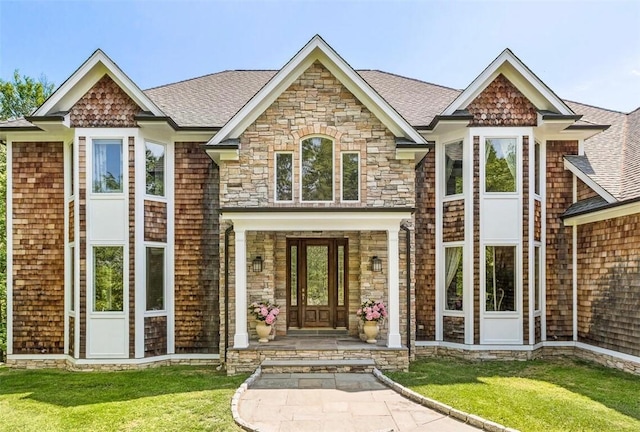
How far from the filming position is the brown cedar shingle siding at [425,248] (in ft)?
33.2

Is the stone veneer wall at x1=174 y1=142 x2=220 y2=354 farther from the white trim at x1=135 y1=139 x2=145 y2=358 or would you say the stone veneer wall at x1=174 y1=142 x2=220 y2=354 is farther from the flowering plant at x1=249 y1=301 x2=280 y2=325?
the flowering plant at x1=249 y1=301 x2=280 y2=325

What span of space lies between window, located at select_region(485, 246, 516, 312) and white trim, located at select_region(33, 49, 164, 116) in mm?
8259

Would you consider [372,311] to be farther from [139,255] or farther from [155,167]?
[155,167]

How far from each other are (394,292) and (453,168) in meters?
3.51

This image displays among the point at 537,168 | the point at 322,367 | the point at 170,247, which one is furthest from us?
the point at 537,168

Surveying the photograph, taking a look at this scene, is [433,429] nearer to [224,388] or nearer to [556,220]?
[224,388]

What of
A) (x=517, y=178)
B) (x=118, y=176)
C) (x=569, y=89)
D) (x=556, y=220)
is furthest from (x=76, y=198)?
(x=569, y=89)

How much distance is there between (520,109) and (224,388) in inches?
349

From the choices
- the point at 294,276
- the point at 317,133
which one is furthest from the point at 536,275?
the point at 317,133

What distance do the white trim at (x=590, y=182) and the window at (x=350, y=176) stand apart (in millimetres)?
5221

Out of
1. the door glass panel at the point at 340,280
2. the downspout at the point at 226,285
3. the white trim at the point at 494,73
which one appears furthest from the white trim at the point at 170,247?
the white trim at the point at 494,73

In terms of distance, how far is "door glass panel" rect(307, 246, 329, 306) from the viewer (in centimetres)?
1040

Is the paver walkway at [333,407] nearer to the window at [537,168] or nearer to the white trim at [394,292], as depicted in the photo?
the white trim at [394,292]

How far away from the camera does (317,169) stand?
30.6ft
